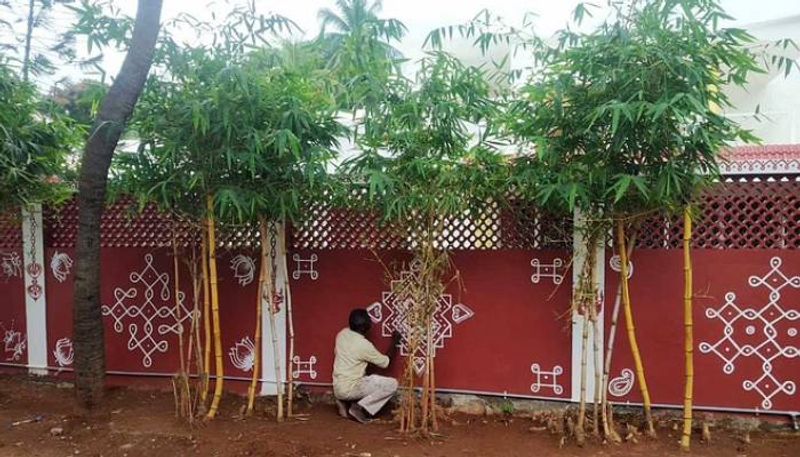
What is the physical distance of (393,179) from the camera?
11.7 feet

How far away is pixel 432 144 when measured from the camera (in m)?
3.61

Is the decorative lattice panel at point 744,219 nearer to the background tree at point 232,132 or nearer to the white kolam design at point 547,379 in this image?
the white kolam design at point 547,379

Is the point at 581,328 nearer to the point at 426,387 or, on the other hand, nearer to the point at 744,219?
the point at 426,387

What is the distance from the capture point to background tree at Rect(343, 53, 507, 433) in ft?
11.5

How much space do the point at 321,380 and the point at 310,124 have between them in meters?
2.07

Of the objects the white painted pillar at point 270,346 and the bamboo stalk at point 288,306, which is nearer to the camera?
the bamboo stalk at point 288,306

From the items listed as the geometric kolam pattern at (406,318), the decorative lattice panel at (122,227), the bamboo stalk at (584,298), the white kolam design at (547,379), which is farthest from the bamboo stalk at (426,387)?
the decorative lattice panel at (122,227)

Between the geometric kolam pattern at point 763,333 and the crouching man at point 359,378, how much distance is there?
7.43 feet

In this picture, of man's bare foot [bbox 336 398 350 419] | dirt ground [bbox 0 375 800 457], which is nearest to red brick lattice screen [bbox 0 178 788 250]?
man's bare foot [bbox 336 398 350 419]

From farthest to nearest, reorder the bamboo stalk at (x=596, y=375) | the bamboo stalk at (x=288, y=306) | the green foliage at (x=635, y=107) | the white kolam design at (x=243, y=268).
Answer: the white kolam design at (x=243, y=268) → the bamboo stalk at (x=288, y=306) → the bamboo stalk at (x=596, y=375) → the green foliage at (x=635, y=107)

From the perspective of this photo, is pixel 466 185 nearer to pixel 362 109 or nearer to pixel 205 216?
pixel 362 109

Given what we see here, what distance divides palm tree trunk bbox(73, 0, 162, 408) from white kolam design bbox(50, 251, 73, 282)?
1183mm

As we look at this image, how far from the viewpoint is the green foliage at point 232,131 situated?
10.8 ft

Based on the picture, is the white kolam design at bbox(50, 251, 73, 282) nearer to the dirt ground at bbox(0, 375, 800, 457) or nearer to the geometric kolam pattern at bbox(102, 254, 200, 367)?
the geometric kolam pattern at bbox(102, 254, 200, 367)
